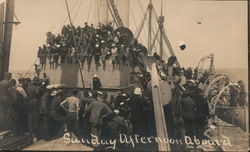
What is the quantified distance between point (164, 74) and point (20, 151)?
353cm

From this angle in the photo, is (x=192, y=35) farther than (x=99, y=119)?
Yes

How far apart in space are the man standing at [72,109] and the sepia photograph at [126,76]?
0.07 ft

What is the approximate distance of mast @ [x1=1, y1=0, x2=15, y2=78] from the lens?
621 centimetres

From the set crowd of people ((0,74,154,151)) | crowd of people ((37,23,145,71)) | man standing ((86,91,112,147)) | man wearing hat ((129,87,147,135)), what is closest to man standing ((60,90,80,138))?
crowd of people ((0,74,154,151))

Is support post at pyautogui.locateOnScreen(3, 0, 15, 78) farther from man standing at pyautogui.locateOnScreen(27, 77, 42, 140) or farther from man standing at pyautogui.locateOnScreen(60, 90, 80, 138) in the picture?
man standing at pyautogui.locateOnScreen(60, 90, 80, 138)

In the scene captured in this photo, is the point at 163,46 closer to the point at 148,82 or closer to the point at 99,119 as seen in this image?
the point at 148,82

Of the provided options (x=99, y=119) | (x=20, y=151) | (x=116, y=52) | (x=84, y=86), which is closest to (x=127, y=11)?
(x=116, y=52)

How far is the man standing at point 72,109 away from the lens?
554 cm

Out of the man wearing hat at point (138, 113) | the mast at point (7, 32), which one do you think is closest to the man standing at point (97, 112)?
the man wearing hat at point (138, 113)

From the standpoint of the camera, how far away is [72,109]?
18.2 feet

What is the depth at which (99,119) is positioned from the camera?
5.33 meters

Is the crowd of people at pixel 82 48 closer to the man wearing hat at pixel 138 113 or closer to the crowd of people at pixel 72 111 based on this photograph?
the crowd of people at pixel 72 111

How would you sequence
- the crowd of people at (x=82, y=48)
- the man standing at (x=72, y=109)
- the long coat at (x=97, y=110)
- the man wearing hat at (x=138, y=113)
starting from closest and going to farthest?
1. the long coat at (x=97, y=110)
2. the man wearing hat at (x=138, y=113)
3. the man standing at (x=72, y=109)
4. the crowd of people at (x=82, y=48)

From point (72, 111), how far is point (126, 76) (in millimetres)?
1530
